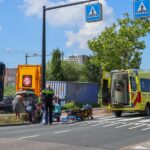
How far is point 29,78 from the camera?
29.1 metres

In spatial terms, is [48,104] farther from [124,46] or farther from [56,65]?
[56,65]

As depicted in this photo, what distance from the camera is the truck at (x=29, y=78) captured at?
1130 inches

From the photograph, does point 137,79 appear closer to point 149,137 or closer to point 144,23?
point 144,23

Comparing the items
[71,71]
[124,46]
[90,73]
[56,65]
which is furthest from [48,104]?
[71,71]

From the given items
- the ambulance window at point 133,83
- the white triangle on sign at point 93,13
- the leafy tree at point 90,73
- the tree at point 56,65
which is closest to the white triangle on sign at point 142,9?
the white triangle on sign at point 93,13

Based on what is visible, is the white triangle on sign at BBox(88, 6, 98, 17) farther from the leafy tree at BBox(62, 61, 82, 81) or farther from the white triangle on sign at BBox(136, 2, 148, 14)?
the leafy tree at BBox(62, 61, 82, 81)

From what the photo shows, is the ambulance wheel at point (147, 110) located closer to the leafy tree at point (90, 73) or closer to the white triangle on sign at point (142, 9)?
the white triangle on sign at point (142, 9)

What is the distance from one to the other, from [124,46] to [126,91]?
20.1 ft

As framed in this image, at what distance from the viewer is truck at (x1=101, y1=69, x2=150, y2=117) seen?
90.2 feet

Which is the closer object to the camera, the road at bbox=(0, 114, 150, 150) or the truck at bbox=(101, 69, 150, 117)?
the road at bbox=(0, 114, 150, 150)

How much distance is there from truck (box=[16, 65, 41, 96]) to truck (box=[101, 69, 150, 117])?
13.1 ft

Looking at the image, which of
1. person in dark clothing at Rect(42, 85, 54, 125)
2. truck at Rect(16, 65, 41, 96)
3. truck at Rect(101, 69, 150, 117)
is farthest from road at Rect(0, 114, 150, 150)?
truck at Rect(16, 65, 41, 96)

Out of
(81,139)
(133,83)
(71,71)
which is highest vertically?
(71,71)

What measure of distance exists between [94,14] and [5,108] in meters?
13.1
